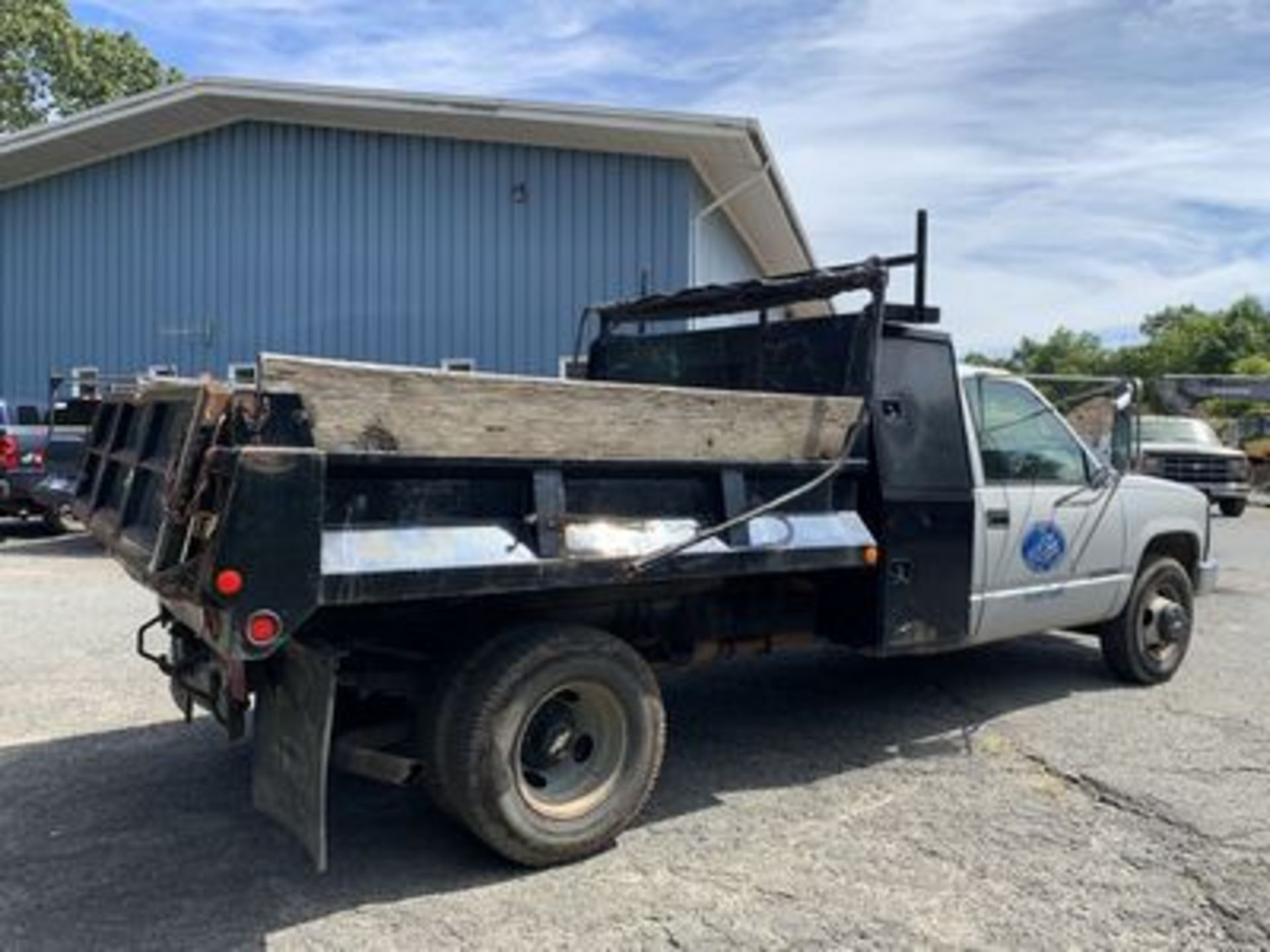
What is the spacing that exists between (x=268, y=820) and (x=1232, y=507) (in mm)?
23054

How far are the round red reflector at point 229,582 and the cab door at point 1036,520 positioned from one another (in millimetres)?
3873

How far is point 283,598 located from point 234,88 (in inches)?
623

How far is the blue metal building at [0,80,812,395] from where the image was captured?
16641 mm

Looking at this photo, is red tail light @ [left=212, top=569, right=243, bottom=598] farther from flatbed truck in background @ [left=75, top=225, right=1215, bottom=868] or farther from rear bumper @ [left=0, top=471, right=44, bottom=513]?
rear bumper @ [left=0, top=471, right=44, bottom=513]

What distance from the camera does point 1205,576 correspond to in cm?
823

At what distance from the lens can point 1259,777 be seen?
232 inches

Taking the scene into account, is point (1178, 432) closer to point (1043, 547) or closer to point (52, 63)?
point (1043, 547)

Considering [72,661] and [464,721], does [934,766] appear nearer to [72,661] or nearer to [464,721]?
[464,721]

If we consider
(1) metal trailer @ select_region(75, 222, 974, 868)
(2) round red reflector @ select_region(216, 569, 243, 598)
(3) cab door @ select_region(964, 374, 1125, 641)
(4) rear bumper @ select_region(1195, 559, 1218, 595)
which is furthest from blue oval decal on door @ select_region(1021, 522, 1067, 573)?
(2) round red reflector @ select_region(216, 569, 243, 598)

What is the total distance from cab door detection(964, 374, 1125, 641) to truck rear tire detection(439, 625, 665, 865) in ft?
7.78

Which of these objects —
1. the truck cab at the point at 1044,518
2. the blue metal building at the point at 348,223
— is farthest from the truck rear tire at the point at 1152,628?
the blue metal building at the point at 348,223

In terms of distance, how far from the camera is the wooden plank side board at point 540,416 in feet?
13.1

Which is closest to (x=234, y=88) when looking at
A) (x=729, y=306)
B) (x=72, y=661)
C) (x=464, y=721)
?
(x=72, y=661)

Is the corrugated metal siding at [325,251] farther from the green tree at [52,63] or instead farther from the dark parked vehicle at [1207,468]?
the green tree at [52,63]
